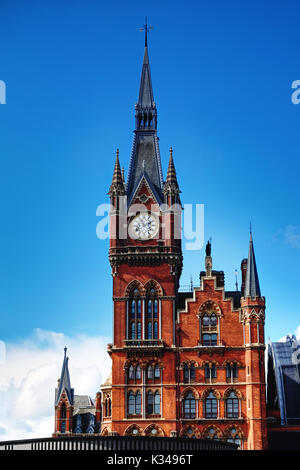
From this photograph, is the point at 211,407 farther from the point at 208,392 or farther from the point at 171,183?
the point at 171,183

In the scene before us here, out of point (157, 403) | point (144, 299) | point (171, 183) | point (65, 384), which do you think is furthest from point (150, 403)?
point (65, 384)

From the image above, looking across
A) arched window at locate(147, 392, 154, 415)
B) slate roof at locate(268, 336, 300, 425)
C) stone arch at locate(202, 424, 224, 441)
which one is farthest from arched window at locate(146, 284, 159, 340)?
slate roof at locate(268, 336, 300, 425)

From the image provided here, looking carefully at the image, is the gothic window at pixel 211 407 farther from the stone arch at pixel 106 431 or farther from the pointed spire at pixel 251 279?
the pointed spire at pixel 251 279

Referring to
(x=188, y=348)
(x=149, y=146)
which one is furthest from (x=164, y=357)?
(x=149, y=146)

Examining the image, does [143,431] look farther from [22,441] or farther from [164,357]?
[22,441]

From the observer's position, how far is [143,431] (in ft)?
277

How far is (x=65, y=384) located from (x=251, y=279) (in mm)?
39551

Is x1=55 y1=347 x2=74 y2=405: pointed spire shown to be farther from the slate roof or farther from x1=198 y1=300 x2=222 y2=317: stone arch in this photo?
x1=198 y1=300 x2=222 y2=317: stone arch

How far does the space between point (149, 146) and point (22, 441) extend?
4875 cm

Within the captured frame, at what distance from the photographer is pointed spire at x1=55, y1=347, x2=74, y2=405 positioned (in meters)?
117

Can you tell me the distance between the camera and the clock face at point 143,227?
293 ft

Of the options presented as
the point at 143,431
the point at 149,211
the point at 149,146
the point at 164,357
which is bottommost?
the point at 143,431

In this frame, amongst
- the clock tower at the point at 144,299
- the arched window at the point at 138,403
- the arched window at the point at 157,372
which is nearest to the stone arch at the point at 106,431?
the clock tower at the point at 144,299

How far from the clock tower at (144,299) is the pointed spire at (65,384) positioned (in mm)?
27302
